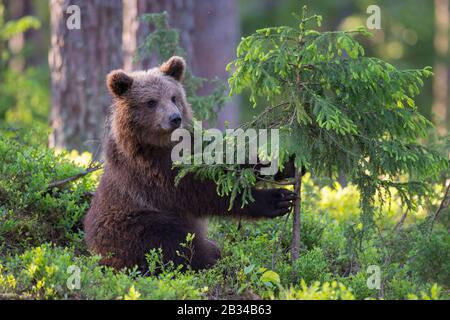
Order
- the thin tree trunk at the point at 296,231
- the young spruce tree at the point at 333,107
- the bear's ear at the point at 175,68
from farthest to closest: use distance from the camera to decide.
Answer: the bear's ear at the point at 175,68
the thin tree trunk at the point at 296,231
the young spruce tree at the point at 333,107

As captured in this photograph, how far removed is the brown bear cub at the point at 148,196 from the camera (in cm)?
707

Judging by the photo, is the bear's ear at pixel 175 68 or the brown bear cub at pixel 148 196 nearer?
the brown bear cub at pixel 148 196

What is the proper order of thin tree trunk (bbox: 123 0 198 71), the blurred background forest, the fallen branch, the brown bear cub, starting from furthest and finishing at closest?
the blurred background forest < thin tree trunk (bbox: 123 0 198 71) < the fallen branch < the brown bear cub

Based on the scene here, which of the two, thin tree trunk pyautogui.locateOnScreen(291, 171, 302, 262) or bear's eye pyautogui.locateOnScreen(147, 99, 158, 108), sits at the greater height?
bear's eye pyautogui.locateOnScreen(147, 99, 158, 108)

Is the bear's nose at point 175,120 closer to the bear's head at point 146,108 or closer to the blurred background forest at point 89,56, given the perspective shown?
the bear's head at point 146,108

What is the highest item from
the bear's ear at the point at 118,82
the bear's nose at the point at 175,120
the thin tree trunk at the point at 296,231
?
the bear's ear at the point at 118,82

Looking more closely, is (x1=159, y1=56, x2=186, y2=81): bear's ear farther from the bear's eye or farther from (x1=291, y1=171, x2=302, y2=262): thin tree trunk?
(x1=291, y1=171, x2=302, y2=262): thin tree trunk

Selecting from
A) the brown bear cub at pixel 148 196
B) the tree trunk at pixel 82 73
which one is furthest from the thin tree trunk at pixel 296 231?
the tree trunk at pixel 82 73

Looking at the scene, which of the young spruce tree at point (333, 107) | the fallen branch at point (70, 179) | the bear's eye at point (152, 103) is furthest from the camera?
the fallen branch at point (70, 179)

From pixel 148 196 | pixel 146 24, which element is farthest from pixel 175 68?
pixel 146 24

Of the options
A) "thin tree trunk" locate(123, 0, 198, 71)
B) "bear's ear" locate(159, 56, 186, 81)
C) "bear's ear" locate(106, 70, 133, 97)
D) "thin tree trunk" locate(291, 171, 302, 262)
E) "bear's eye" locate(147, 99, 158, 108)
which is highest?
"thin tree trunk" locate(123, 0, 198, 71)

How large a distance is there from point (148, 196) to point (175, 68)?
1.57 metres

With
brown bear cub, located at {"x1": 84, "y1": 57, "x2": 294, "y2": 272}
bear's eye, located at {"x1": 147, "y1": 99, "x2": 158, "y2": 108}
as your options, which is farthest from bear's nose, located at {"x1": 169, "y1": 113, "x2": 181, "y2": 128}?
bear's eye, located at {"x1": 147, "y1": 99, "x2": 158, "y2": 108}

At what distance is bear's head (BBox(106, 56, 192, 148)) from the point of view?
7.43 m
